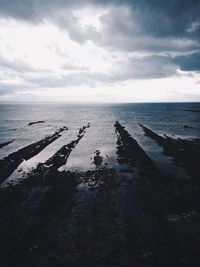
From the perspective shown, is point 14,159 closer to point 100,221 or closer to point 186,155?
point 100,221

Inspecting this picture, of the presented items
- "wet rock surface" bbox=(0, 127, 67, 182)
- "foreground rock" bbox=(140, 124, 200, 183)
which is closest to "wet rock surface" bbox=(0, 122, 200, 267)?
"foreground rock" bbox=(140, 124, 200, 183)

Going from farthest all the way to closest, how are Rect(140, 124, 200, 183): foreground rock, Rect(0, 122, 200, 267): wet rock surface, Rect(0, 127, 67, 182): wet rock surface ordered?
1. Rect(0, 127, 67, 182): wet rock surface
2. Rect(140, 124, 200, 183): foreground rock
3. Rect(0, 122, 200, 267): wet rock surface

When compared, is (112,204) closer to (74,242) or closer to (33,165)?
(74,242)

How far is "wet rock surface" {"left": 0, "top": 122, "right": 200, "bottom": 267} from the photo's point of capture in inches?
316

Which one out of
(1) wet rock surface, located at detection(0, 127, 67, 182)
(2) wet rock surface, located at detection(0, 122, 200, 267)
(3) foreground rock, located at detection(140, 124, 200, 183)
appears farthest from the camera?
(1) wet rock surface, located at detection(0, 127, 67, 182)

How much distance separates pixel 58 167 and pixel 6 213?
831cm

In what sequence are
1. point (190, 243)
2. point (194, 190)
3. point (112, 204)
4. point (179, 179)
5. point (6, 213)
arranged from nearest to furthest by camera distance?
1. point (190, 243)
2. point (6, 213)
3. point (112, 204)
4. point (194, 190)
5. point (179, 179)

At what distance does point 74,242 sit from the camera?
29.1 feet

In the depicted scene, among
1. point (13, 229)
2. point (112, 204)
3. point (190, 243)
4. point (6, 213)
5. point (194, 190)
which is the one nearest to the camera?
point (190, 243)

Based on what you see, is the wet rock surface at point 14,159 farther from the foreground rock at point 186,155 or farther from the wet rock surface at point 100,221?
the foreground rock at point 186,155

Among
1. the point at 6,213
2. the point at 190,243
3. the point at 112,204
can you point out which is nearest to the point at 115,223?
the point at 112,204

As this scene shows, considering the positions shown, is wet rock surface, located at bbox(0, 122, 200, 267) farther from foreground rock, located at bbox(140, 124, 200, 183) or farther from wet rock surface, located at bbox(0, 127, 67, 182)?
wet rock surface, located at bbox(0, 127, 67, 182)

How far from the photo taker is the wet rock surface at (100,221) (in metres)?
8.03

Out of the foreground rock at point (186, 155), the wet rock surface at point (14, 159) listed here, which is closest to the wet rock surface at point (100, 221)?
the foreground rock at point (186, 155)
